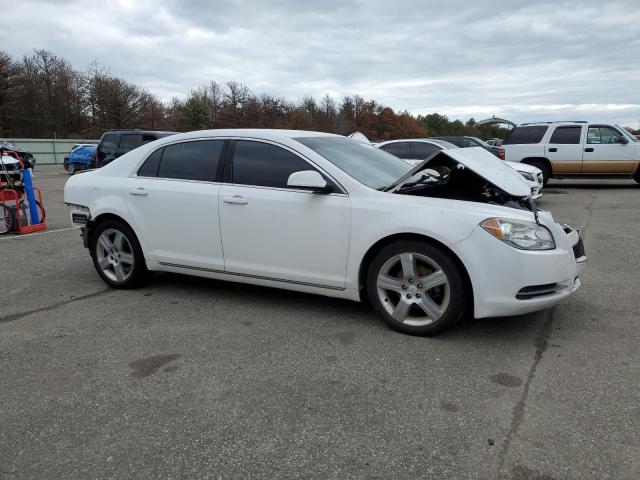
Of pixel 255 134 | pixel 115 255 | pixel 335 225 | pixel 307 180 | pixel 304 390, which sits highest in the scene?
pixel 255 134

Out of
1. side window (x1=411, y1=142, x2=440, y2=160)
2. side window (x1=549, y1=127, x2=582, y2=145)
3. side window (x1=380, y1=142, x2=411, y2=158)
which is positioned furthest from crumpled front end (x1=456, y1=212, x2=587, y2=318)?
side window (x1=549, y1=127, x2=582, y2=145)

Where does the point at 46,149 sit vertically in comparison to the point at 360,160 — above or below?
below

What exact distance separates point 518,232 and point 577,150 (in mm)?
12698

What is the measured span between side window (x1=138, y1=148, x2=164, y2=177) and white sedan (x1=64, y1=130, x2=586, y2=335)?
0.01 meters

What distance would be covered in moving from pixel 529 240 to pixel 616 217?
7241 millimetres

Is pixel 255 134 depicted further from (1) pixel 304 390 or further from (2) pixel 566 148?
(2) pixel 566 148

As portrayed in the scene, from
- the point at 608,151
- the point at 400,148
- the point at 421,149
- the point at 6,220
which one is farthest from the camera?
the point at 608,151

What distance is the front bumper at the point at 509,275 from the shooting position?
3494 millimetres

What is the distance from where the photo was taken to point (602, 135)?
1445 centimetres

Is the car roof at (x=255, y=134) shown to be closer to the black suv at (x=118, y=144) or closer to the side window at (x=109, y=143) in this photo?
the black suv at (x=118, y=144)

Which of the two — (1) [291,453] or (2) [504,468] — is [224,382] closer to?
(1) [291,453]

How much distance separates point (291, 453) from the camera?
8.10 ft

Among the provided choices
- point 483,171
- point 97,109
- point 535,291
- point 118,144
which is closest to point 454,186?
point 483,171

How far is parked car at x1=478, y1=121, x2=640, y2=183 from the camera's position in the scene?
47.3 ft
